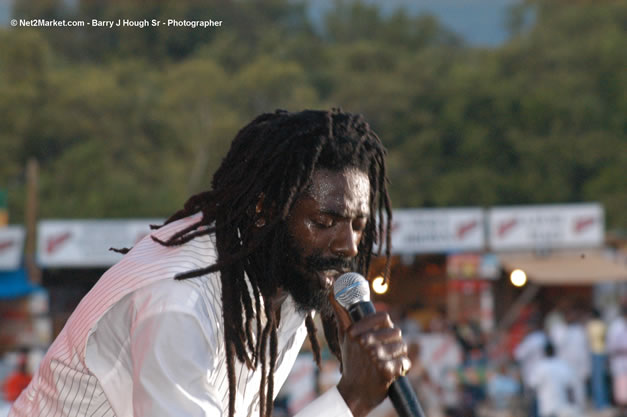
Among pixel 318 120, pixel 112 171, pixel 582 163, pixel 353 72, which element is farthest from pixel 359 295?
pixel 353 72

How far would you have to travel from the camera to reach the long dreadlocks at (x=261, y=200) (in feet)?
8.64

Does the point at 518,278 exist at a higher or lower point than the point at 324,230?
lower

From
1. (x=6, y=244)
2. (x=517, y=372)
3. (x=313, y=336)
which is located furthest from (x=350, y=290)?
(x=6, y=244)

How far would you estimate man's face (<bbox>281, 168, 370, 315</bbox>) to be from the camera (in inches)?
103

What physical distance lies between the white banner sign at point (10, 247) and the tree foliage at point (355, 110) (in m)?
17.7

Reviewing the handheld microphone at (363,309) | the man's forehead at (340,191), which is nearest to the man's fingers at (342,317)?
the handheld microphone at (363,309)

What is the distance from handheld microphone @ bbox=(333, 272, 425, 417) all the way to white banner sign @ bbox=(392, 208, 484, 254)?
52.3 feet

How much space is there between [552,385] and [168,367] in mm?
10920

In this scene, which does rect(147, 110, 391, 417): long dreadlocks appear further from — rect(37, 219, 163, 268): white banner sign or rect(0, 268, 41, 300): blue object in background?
rect(0, 268, 41, 300): blue object in background

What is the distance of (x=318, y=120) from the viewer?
2.81 metres

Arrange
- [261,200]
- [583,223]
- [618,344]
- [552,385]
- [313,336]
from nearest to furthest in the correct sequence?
1. [261,200]
2. [313,336]
3. [552,385]
4. [618,344]
5. [583,223]

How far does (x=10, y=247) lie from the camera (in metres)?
17.2

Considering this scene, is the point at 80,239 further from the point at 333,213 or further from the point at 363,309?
the point at 363,309

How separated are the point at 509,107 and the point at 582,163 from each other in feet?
13.2
